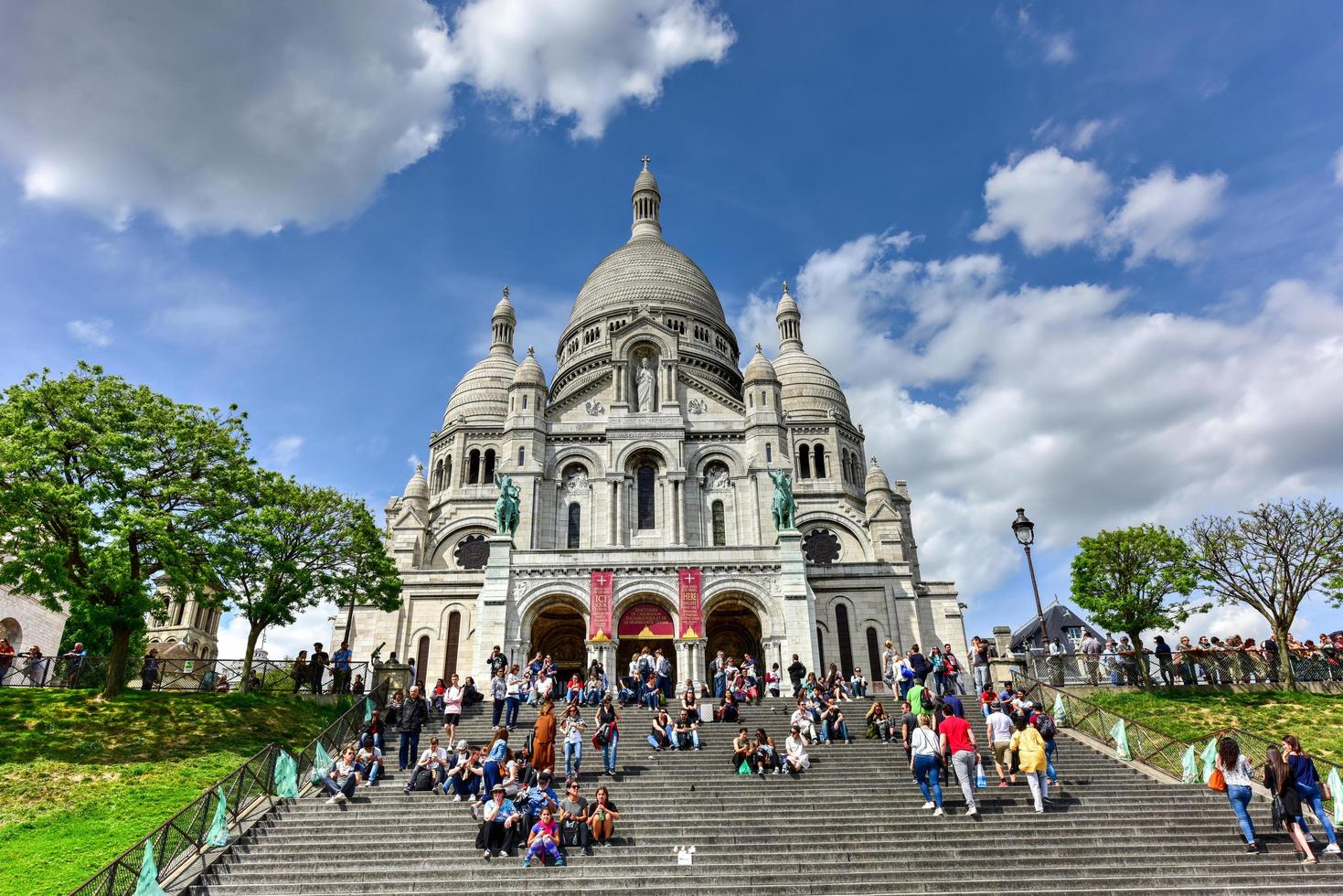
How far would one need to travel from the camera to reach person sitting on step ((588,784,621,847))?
533 inches

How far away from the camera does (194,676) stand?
81.5ft

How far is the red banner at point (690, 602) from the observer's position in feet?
101

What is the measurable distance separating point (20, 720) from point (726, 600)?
2187 centimetres

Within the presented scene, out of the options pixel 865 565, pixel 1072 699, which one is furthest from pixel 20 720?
pixel 865 565

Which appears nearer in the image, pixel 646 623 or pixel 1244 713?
pixel 1244 713

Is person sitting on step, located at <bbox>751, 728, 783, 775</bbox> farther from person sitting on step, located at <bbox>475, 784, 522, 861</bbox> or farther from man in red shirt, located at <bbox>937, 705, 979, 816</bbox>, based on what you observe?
person sitting on step, located at <bbox>475, 784, 522, 861</bbox>

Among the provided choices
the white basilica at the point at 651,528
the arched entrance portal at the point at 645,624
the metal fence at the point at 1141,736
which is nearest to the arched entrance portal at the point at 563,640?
the white basilica at the point at 651,528

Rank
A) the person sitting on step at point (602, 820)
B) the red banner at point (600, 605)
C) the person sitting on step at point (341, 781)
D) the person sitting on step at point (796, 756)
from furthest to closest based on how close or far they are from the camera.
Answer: the red banner at point (600, 605), the person sitting on step at point (796, 756), the person sitting on step at point (341, 781), the person sitting on step at point (602, 820)

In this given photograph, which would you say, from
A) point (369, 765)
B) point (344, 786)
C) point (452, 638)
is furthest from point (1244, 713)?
point (452, 638)

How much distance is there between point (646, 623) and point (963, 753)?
1866cm

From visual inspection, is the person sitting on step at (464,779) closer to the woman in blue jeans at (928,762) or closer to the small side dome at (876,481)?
the woman in blue jeans at (928,762)

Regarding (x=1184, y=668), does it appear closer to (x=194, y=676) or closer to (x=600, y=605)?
(x=600, y=605)

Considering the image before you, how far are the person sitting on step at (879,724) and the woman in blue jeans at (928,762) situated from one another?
4459 millimetres

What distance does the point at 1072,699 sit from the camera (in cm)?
2073
